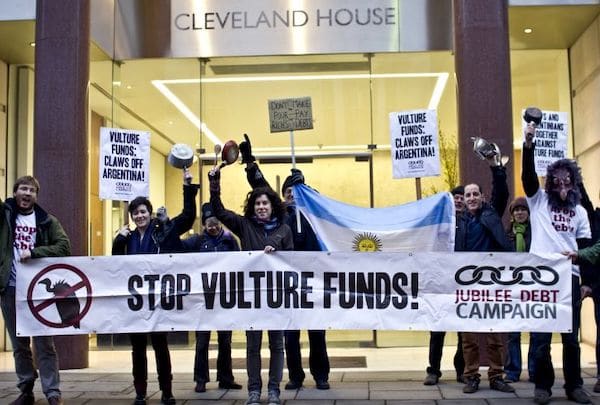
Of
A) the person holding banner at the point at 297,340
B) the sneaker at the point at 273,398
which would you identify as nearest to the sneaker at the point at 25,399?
the sneaker at the point at 273,398

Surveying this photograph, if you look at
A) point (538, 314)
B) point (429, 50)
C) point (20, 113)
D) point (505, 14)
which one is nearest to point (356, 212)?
point (538, 314)

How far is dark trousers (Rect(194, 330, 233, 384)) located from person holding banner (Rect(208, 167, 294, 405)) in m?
1.07

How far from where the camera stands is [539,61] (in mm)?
12227

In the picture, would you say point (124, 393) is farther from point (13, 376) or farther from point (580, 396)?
point (580, 396)

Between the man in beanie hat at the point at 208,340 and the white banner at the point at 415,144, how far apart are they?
247cm

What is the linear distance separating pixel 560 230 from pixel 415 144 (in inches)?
113

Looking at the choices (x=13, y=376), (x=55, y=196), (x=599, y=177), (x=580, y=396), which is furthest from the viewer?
(x=599, y=177)

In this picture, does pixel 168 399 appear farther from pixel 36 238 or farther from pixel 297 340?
pixel 36 238

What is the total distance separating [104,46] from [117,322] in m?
5.72

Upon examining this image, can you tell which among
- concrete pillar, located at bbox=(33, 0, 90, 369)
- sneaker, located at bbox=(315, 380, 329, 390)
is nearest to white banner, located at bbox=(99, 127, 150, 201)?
concrete pillar, located at bbox=(33, 0, 90, 369)

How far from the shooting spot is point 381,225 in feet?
24.1

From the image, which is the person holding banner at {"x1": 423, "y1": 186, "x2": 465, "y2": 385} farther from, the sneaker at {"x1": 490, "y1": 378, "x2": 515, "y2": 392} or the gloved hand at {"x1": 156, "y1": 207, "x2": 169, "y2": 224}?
the gloved hand at {"x1": 156, "y1": 207, "x2": 169, "y2": 224}

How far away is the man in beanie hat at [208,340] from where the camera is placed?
7.73m

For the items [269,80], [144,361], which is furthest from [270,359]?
[269,80]
